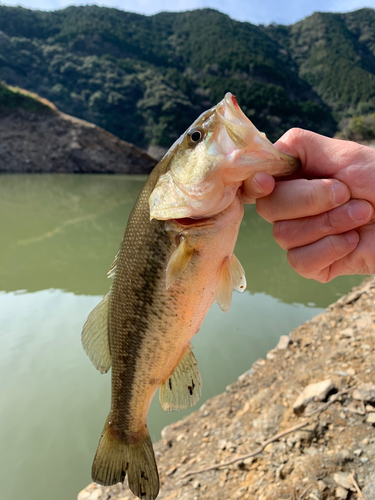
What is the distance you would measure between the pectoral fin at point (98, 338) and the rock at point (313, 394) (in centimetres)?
183

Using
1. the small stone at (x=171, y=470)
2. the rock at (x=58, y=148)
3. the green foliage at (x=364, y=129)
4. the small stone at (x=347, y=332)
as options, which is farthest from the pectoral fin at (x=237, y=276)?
the green foliage at (x=364, y=129)

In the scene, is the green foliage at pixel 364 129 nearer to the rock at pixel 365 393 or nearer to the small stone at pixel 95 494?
the rock at pixel 365 393

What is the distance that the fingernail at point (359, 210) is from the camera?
1457 mm

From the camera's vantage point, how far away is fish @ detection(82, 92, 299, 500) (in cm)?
130

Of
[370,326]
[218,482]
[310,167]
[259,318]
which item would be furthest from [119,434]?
[259,318]

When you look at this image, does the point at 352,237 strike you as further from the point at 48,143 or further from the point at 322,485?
the point at 48,143

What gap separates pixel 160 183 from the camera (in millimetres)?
1464

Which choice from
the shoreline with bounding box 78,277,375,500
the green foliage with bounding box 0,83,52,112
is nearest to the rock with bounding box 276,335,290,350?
the shoreline with bounding box 78,277,375,500

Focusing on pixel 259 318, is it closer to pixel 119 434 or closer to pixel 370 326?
pixel 370 326

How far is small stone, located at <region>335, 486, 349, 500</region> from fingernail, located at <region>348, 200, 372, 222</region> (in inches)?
66.2

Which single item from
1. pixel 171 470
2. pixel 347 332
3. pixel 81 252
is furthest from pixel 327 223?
pixel 81 252

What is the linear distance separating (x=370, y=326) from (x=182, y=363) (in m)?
2.90

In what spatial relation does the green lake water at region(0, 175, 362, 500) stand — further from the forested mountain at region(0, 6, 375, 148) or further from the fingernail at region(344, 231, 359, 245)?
the forested mountain at region(0, 6, 375, 148)

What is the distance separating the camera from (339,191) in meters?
1.42
